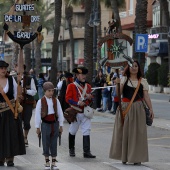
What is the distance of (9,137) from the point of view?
11.6m

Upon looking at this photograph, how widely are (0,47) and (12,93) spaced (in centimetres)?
2801

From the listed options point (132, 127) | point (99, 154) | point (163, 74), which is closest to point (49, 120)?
point (132, 127)

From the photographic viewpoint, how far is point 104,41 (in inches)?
702

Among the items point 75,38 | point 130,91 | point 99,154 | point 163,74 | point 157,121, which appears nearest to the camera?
point 130,91

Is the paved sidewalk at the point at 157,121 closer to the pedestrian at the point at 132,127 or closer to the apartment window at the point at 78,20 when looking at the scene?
the pedestrian at the point at 132,127

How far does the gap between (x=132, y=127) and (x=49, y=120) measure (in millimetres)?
A: 1597

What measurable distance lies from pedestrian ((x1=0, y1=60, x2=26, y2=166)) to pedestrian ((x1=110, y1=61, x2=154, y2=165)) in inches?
71.8

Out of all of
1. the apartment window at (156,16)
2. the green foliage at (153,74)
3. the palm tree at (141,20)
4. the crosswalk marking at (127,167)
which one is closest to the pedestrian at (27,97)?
the crosswalk marking at (127,167)

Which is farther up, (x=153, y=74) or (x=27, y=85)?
(x=27, y=85)

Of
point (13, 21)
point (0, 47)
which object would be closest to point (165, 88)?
point (0, 47)

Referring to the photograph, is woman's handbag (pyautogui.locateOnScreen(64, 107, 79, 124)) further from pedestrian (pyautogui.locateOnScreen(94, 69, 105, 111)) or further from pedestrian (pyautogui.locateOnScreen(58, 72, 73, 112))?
pedestrian (pyautogui.locateOnScreen(94, 69, 105, 111))

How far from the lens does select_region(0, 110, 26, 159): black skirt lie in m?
11.5

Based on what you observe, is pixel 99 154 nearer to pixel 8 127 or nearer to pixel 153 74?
pixel 8 127

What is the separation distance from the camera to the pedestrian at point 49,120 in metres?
11.5
